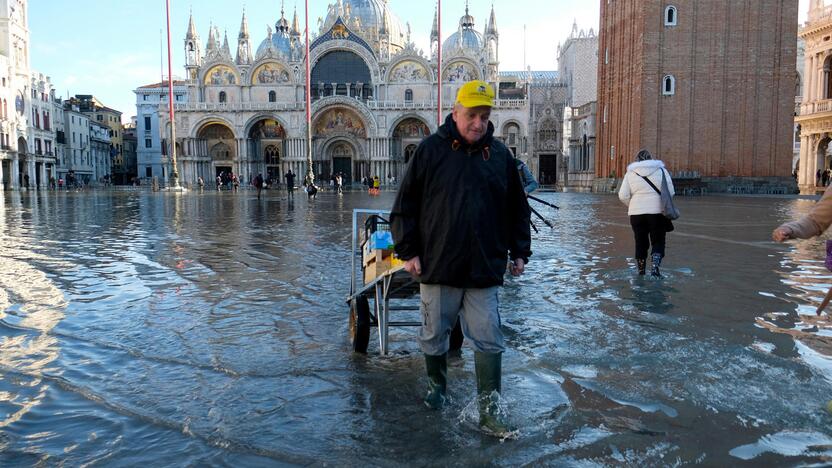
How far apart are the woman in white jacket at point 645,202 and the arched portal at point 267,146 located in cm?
5426

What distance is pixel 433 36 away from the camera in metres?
68.7

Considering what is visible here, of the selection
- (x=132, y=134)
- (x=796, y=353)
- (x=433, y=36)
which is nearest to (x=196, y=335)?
(x=796, y=353)

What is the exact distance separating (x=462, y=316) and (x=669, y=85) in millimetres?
34271

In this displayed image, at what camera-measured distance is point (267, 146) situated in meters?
61.2

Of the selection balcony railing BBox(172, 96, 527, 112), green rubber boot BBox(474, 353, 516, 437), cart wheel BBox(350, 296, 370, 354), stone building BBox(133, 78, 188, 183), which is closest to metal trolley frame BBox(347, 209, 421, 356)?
cart wheel BBox(350, 296, 370, 354)

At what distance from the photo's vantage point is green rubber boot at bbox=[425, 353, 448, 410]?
3572 millimetres

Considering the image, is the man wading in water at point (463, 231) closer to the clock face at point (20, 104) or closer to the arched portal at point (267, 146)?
the arched portal at point (267, 146)

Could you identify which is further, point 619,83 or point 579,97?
point 579,97

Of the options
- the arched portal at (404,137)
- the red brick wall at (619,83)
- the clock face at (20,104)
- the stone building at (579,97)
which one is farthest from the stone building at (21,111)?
the red brick wall at (619,83)

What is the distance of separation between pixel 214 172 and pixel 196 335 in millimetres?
59239

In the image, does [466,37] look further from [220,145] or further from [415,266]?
[415,266]

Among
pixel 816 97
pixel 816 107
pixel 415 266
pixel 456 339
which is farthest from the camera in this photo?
pixel 816 97

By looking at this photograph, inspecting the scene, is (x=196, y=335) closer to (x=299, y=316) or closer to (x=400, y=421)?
(x=299, y=316)

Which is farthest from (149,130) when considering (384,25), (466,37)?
(466,37)
